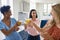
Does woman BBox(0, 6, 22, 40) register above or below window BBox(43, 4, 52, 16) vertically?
below

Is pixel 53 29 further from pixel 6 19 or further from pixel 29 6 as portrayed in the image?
pixel 29 6

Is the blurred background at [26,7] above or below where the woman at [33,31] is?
above

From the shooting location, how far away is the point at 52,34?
159 centimetres

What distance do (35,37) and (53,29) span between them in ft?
3.96

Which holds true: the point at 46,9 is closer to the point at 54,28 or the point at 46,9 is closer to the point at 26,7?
the point at 26,7

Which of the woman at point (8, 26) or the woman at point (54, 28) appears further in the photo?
the woman at point (8, 26)

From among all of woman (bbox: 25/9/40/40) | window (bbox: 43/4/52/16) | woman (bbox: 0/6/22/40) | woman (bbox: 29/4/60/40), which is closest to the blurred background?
window (bbox: 43/4/52/16)

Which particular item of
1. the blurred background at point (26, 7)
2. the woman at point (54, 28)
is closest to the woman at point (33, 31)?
the blurred background at point (26, 7)

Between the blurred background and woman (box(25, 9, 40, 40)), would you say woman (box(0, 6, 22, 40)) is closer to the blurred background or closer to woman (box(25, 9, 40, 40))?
woman (box(25, 9, 40, 40))

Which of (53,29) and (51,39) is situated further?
(53,29)

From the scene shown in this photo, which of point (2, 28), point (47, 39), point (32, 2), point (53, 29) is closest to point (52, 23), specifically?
point (53, 29)

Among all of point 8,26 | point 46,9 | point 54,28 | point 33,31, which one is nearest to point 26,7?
point 46,9

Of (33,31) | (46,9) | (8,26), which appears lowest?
(33,31)

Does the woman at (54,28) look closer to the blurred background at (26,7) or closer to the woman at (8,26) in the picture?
the woman at (8,26)
